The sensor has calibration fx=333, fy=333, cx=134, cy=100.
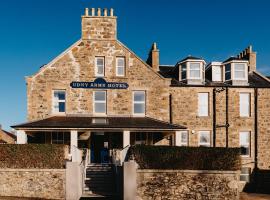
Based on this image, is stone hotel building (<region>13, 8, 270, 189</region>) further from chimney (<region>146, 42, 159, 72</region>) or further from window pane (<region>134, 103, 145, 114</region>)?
chimney (<region>146, 42, 159, 72</region>)

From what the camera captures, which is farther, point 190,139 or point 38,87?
point 190,139

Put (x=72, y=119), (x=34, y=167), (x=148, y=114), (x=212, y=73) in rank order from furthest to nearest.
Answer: (x=212, y=73) → (x=148, y=114) → (x=72, y=119) → (x=34, y=167)

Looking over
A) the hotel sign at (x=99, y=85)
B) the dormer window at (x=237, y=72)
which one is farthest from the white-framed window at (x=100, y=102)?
the dormer window at (x=237, y=72)

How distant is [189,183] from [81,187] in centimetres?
639

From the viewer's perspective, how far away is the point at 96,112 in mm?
26391

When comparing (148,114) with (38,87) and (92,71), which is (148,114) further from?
(38,87)

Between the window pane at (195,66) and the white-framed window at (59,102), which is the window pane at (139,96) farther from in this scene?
the white-framed window at (59,102)

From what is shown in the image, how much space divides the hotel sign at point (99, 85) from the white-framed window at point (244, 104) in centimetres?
1005

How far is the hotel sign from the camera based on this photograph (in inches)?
1029

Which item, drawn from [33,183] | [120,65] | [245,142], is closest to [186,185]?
[33,183]

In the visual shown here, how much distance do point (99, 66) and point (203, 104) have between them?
9.30 metres

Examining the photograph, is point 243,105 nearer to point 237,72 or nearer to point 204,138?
point 237,72

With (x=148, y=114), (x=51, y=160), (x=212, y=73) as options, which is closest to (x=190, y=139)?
(x=148, y=114)

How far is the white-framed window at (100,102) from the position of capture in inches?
1041
